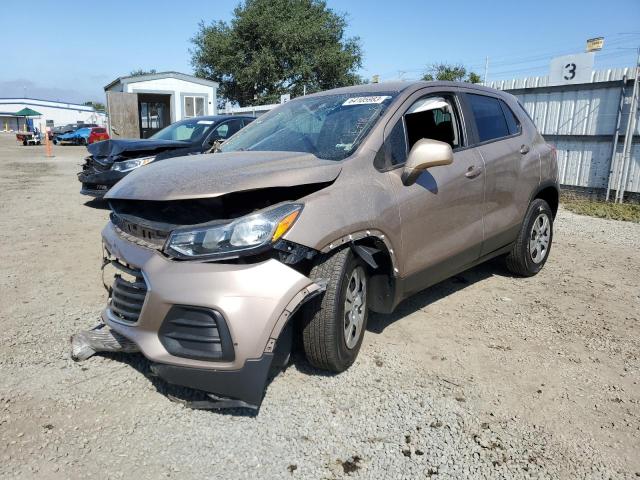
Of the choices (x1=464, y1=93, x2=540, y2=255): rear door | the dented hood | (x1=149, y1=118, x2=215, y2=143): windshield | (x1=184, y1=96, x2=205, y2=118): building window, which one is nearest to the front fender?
the dented hood

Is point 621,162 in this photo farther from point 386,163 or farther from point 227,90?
point 227,90

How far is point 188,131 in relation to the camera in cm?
926

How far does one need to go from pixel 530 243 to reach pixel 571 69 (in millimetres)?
6862

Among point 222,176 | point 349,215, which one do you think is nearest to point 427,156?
point 349,215

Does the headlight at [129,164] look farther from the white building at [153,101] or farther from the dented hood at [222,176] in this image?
the white building at [153,101]

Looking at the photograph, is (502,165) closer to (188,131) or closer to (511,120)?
(511,120)

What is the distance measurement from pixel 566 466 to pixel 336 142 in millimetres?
2231

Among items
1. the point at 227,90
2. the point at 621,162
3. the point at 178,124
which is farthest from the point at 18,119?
the point at 621,162

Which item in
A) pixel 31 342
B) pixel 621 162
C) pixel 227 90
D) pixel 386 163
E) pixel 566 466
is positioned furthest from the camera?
pixel 227 90

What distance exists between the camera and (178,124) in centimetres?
957

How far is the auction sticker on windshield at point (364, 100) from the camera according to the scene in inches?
140

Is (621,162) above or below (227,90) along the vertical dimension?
below

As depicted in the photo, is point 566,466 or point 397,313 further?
point 397,313

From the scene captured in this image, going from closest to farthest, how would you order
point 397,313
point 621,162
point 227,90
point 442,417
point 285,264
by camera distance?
point 285,264, point 442,417, point 397,313, point 621,162, point 227,90
